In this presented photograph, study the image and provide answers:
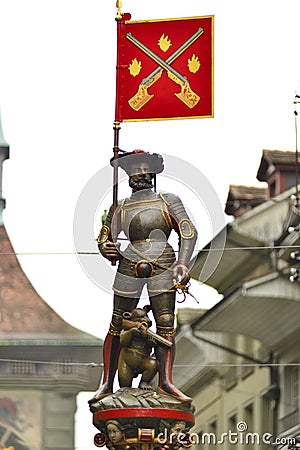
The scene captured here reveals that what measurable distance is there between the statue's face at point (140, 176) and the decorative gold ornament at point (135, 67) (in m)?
0.71

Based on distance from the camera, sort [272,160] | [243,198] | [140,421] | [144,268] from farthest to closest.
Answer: [243,198]
[272,160]
[144,268]
[140,421]

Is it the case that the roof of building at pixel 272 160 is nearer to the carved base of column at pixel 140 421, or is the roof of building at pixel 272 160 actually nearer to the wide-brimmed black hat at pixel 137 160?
the wide-brimmed black hat at pixel 137 160

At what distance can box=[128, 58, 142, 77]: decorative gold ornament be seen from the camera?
444 inches

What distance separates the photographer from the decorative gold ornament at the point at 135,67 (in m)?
11.3

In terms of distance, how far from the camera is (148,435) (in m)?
10.4

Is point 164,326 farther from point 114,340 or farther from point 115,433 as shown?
point 115,433

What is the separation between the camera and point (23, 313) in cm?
1677

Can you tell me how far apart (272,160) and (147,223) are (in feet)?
17.3

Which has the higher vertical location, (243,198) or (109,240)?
(243,198)

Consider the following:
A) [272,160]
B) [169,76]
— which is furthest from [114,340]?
[272,160]

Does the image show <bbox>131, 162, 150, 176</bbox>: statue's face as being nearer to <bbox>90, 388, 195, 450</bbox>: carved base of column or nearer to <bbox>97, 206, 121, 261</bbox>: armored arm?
<bbox>97, 206, 121, 261</bbox>: armored arm

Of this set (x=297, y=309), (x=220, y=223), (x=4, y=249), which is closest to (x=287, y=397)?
(x=297, y=309)

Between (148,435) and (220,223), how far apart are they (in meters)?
1.51

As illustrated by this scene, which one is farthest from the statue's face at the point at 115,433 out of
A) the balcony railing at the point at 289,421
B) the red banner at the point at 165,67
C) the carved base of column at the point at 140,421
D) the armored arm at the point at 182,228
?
the balcony railing at the point at 289,421
